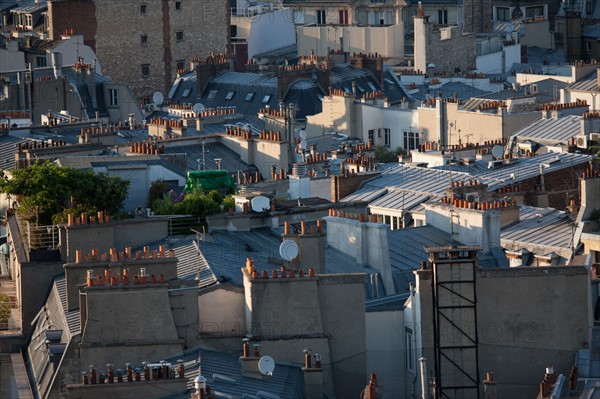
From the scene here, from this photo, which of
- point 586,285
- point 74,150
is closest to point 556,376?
point 586,285

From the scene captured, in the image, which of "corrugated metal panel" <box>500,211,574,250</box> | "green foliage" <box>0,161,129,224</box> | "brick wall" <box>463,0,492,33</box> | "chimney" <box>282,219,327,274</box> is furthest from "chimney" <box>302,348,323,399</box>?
"brick wall" <box>463,0,492,33</box>

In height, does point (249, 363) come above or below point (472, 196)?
below

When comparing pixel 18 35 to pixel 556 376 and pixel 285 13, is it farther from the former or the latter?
pixel 556 376

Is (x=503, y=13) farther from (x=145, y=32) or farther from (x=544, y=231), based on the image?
(x=544, y=231)

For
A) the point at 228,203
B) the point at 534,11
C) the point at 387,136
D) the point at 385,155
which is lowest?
the point at 387,136

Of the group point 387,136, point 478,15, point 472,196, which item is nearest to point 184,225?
point 472,196

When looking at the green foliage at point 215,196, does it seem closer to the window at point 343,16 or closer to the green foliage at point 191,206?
the green foliage at point 191,206
